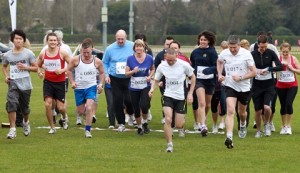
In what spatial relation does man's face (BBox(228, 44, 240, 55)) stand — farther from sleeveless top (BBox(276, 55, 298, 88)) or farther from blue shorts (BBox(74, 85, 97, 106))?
blue shorts (BBox(74, 85, 97, 106))

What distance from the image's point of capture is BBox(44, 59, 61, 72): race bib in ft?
52.0

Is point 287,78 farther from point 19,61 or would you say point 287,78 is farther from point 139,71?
point 19,61

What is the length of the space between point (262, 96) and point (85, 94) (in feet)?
11.5

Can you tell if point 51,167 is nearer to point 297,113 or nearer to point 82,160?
point 82,160

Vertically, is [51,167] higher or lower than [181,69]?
lower

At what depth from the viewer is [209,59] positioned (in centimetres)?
1612

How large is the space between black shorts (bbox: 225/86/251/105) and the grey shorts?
3748mm

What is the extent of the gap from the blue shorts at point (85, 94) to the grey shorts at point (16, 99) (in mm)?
1066

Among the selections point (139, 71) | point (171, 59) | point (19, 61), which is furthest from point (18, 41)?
point (171, 59)

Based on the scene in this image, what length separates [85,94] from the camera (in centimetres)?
1567

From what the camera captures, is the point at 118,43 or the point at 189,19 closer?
the point at 118,43

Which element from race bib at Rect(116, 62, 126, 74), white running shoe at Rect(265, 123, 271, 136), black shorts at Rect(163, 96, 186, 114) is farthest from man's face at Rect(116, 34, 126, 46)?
white running shoe at Rect(265, 123, 271, 136)

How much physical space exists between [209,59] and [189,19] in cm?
7371

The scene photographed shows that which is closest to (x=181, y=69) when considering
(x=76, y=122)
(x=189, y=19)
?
(x=76, y=122)
